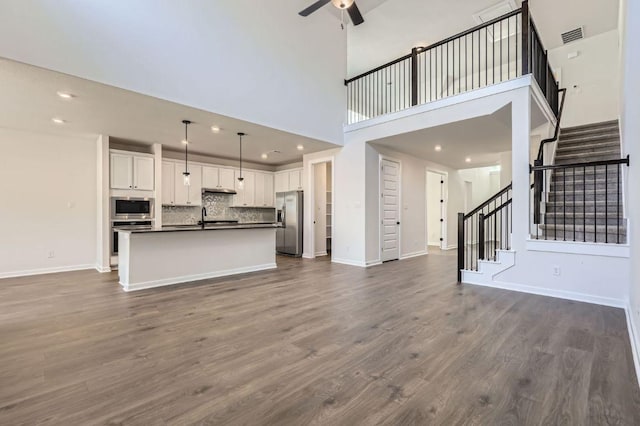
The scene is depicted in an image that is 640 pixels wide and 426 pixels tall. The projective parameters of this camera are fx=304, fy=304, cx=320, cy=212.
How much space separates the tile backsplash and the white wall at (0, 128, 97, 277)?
1.57 meters

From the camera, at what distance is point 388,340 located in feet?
8.67

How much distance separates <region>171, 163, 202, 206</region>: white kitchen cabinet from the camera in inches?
285

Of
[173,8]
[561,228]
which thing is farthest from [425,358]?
[173,8]

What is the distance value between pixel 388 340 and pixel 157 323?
228 centimetres

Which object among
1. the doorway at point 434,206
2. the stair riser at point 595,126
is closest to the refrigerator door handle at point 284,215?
the doorway at point 434,206

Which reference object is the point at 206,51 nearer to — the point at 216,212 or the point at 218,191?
the point at 218,191

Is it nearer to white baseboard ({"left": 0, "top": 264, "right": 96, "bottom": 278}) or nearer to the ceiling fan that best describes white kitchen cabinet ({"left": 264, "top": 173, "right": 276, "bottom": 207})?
white baseboard ({"left": 0, "top": 264, "right": 96, "bottom": 278})

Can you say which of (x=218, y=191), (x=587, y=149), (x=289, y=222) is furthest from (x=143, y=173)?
(x=587, y=149)

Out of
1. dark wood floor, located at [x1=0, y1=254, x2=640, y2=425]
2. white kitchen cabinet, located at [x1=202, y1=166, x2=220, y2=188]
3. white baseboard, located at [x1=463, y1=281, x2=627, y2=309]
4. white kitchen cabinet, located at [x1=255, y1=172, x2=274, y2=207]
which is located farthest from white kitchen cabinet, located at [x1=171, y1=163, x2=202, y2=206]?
white baseboard, located at [x1=463, y1=281, x2=627, y2=309]

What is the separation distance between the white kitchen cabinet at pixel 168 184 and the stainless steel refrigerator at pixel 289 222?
102 inches

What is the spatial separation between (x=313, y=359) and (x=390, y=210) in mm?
5122

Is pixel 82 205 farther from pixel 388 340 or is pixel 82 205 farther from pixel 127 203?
pixel 388 340

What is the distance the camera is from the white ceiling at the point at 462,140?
5023mm

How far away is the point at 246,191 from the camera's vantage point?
8.48 meters
